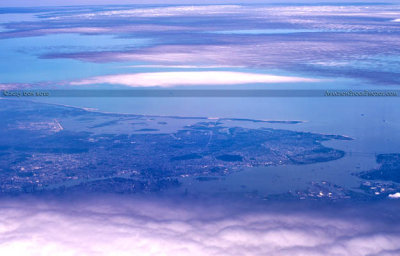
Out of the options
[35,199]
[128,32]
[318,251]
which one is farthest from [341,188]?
[128,32]

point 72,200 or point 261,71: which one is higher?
point 261,71

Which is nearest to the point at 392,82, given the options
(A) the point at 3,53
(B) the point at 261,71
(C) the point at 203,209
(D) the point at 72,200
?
(B) the point at 261,71

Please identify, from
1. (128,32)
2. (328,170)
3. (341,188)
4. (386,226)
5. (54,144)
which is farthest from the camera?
(128,32)

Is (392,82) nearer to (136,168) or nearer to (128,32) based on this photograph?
(136,168)

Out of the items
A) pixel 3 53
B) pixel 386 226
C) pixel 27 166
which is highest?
pixel 3 53

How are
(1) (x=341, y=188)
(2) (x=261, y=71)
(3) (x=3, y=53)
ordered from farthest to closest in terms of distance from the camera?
(3) (x=3, y=53), (2) (x=261, y=71), (1) (x=341, y=188)

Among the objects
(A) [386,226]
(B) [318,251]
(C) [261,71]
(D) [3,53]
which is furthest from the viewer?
(D) [3,53]

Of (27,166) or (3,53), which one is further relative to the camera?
(3,53)

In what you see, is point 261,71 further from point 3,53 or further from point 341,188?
point 3,53

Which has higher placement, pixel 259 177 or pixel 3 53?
pixel 3 53
